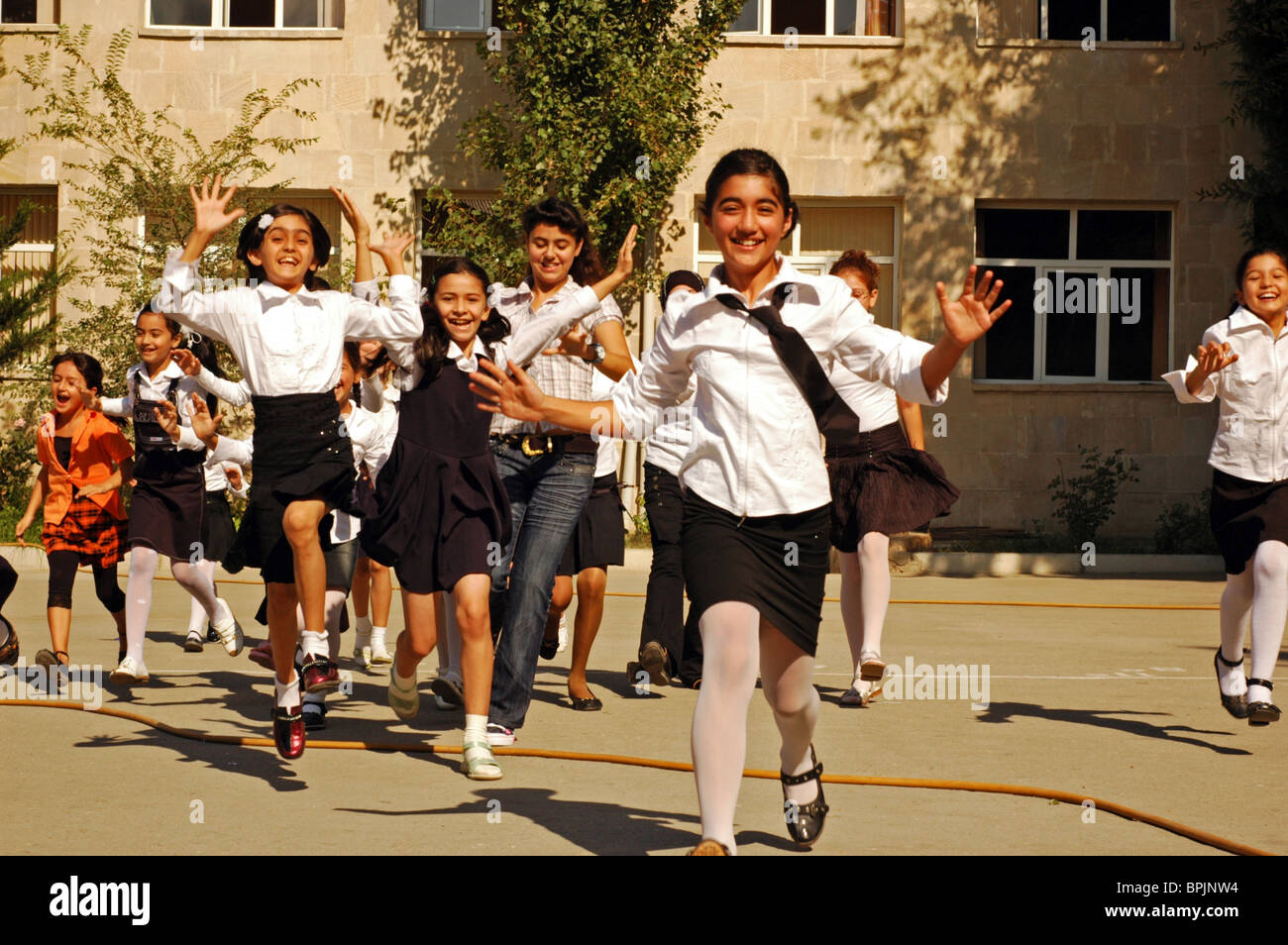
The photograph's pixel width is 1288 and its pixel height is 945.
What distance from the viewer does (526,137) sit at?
1939 centimetres

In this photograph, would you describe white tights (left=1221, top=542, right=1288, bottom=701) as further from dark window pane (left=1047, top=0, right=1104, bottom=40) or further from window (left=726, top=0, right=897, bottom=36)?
dark window pane (left=1047, top=0, right=1104, bottom=40)

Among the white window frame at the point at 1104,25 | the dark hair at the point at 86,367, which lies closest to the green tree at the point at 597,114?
the white window frame at the point at 1104,25

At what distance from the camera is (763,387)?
16.5 ft

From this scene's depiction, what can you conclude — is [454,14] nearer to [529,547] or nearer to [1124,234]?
[1124,234]

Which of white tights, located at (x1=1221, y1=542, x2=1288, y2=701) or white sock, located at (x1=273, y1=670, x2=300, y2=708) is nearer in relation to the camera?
white sock, located at (x1=273, y1=670, x2=300, y2=708)

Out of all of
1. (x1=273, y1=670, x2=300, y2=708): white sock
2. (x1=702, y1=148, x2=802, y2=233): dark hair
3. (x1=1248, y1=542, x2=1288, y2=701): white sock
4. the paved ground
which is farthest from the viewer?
(x1=1248, y1=542, x2=1288, y2=701): white sock

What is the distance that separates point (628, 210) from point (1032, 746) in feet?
43.2

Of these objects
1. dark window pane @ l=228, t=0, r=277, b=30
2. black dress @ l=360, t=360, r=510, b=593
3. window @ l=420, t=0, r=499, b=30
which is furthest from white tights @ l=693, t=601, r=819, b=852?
dark window pane @ l=228, t=0, r=277, b=30

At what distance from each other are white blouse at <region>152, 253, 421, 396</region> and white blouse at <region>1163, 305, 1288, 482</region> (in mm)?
3370

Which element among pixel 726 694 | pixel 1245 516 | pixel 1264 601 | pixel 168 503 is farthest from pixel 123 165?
pixel 726 694

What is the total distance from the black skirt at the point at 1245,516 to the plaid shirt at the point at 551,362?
2770 mm

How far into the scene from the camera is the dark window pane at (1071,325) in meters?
21.3

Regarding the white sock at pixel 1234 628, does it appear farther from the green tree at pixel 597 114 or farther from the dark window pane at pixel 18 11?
the dark window pane at pixel 18 11

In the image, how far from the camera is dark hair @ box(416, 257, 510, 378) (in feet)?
22.6
